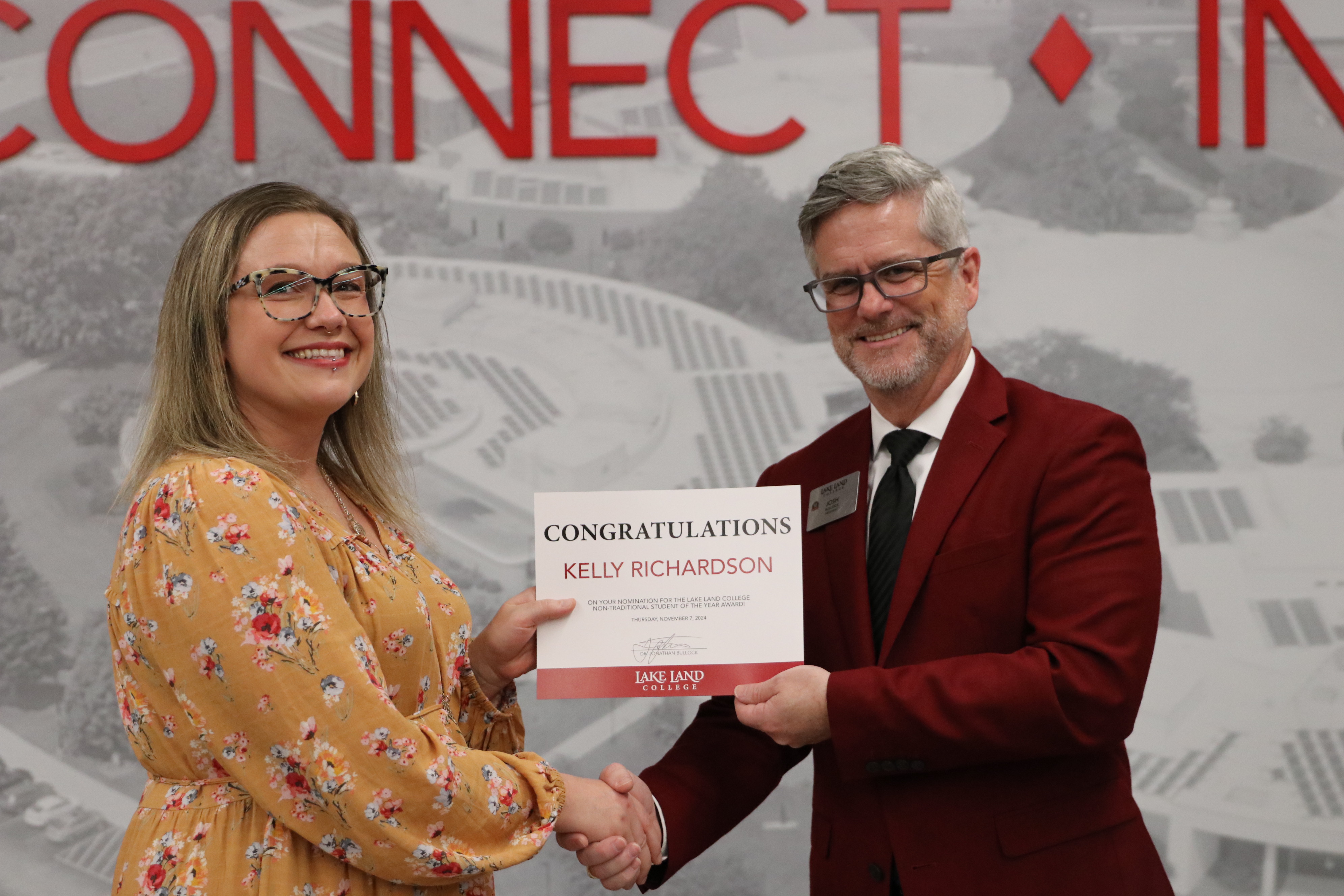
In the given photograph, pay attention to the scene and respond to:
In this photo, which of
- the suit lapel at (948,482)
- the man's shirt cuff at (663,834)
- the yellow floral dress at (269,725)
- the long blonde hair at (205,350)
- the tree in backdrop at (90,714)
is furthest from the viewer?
the tree in backdrop at (90,714)

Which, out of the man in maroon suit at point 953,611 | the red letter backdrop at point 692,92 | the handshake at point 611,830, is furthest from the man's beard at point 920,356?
the red letter backdrop at point 692,92

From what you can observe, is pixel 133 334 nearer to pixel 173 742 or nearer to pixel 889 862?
pixel 173 742

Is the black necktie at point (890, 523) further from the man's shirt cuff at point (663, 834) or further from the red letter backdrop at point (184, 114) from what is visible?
the red letter backdrop at point (184, 114)

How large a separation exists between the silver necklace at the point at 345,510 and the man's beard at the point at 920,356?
881mm

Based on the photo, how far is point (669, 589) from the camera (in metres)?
1.99

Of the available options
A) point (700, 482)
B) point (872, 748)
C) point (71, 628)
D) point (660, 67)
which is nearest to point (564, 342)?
point (700, 482)

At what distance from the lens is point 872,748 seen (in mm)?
1817

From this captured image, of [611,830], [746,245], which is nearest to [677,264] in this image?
[746,245]

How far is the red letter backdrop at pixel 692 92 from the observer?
12.0 feet

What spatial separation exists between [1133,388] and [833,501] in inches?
75.4

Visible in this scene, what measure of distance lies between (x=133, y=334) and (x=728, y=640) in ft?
8.19

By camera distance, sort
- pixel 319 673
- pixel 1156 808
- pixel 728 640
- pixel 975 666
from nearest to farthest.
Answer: pixel 319 673 < pixel 975 666 < pixel 728 640 < pixel 1156 808

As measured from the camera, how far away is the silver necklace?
74.9 inches

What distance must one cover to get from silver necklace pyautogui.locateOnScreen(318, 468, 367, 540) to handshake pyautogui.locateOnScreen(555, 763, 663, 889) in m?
0.54
